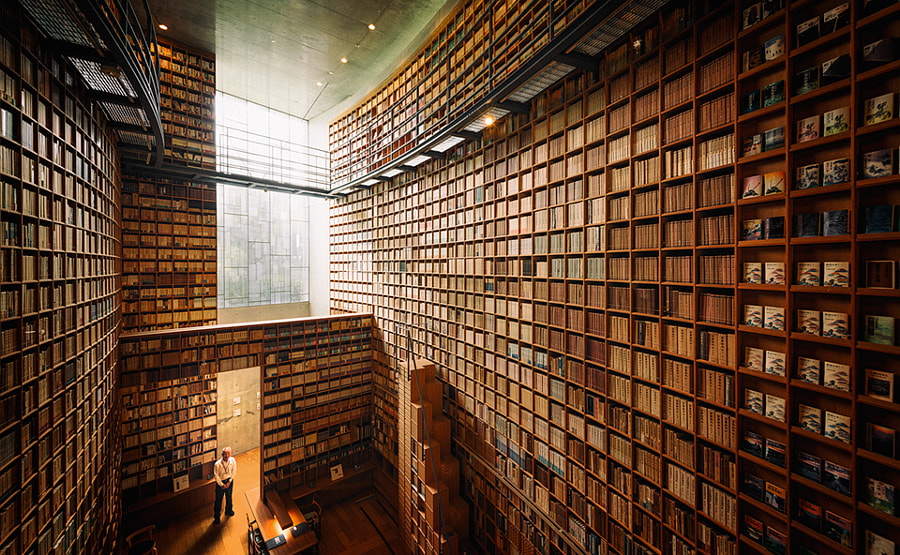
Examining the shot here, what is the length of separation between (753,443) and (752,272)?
1.14 m

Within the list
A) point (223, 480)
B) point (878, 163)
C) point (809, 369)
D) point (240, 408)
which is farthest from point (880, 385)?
point (240, 408)

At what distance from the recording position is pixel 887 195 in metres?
1.82

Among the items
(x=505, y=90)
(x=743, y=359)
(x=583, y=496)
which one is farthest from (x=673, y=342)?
(x=505, y=90)

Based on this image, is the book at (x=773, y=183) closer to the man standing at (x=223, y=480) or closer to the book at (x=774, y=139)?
the book at (x=774, y=139)

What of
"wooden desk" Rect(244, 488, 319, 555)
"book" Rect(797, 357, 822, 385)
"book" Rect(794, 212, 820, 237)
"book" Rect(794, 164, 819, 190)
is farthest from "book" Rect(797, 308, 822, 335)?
"wooden desk" Rect(244, 488, 319, 555)

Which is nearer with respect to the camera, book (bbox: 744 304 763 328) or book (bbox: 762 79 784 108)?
book (bbox: 762 79 784 108)

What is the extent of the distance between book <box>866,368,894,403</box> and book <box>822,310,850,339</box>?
0.67 ft

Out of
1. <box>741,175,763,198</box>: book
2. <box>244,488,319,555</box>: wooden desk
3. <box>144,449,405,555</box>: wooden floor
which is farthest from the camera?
<box>144,449,405,555</box>: wooden floor

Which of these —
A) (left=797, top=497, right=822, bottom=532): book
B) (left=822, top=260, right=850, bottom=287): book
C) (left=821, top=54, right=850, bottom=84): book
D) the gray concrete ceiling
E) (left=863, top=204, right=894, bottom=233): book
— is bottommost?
(left=797, top=497, right=822, bottom=532): book

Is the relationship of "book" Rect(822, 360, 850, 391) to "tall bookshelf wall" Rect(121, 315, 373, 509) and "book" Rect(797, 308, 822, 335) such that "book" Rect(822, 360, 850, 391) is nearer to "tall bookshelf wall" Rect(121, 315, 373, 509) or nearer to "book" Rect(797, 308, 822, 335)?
"book" Rect(797, 308, 822, 335)

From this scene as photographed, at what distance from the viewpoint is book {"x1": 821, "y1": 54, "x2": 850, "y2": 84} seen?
6.24 feet

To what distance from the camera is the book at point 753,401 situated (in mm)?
2312

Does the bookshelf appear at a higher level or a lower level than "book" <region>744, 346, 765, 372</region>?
higher

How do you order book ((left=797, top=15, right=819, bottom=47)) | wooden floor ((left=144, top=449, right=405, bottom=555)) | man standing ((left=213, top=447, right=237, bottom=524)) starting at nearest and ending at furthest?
book ((left=797, top=15, right=819, bottom=47))
wooden floor ((left=144, top=449, right=405, bottom=555))
man standing ((left=213, top=447, right=237, bottom=524))
